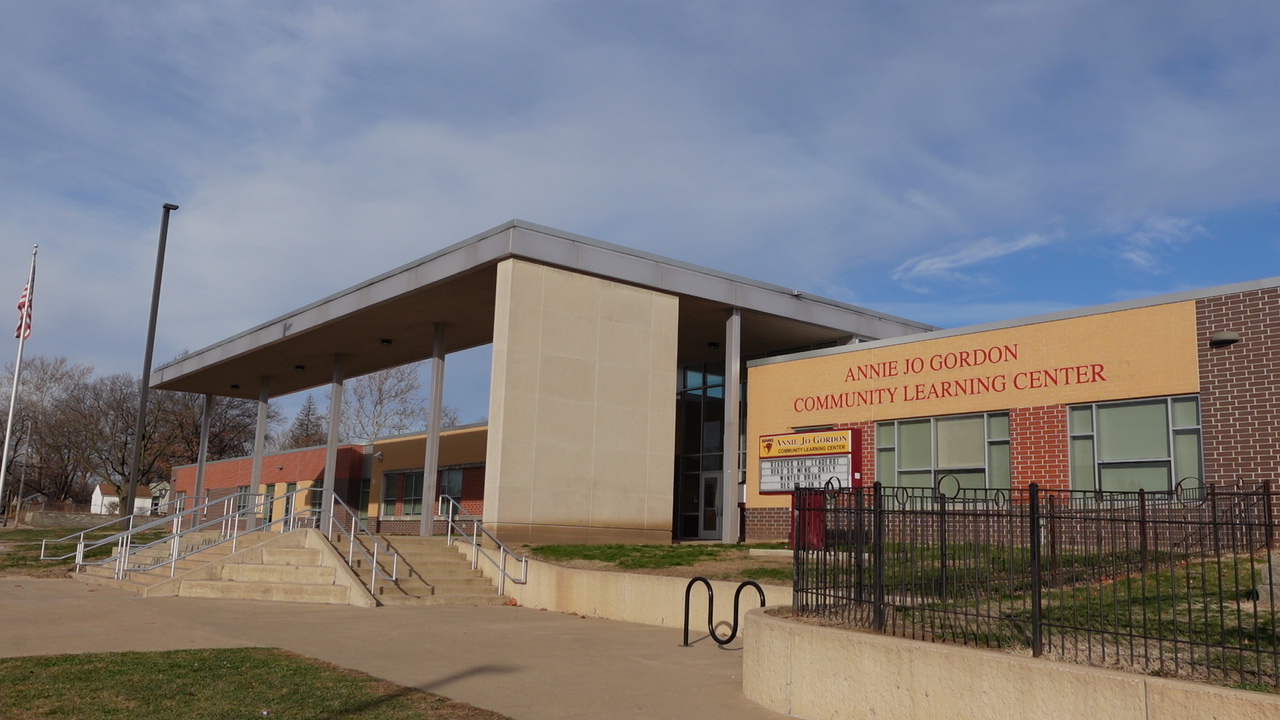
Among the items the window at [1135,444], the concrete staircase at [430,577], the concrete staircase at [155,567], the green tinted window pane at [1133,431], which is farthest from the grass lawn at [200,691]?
the green tinted window pane at [1133,431]

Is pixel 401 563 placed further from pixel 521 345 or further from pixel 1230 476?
pixel 1230 476

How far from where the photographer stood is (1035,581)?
7.80 metres

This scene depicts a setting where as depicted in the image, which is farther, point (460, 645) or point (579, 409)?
point (579, 409)

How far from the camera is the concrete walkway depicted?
30.1 feet

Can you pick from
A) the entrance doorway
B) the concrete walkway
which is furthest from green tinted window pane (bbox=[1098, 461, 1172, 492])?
the entrance doorway

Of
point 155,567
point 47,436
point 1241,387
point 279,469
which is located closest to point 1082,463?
point 1241,387

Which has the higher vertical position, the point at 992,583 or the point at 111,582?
the point at 992,583

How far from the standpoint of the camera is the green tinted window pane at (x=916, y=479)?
2256 cm

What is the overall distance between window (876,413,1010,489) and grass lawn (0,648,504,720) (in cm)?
1518

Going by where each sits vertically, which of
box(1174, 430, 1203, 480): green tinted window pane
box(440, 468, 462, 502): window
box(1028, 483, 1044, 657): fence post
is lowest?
box(1028, 483, 1044, 657): fence post

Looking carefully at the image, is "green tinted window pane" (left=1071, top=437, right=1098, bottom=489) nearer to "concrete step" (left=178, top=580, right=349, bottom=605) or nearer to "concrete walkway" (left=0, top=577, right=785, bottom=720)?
"concrete walkway" (left=0, top=577, right=785, bottom=720)

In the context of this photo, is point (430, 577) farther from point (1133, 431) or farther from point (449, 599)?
point (1133, 431)

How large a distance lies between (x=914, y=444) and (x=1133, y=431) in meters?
4.94

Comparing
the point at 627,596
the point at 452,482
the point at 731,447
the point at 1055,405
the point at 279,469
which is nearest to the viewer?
the point at 627,596
